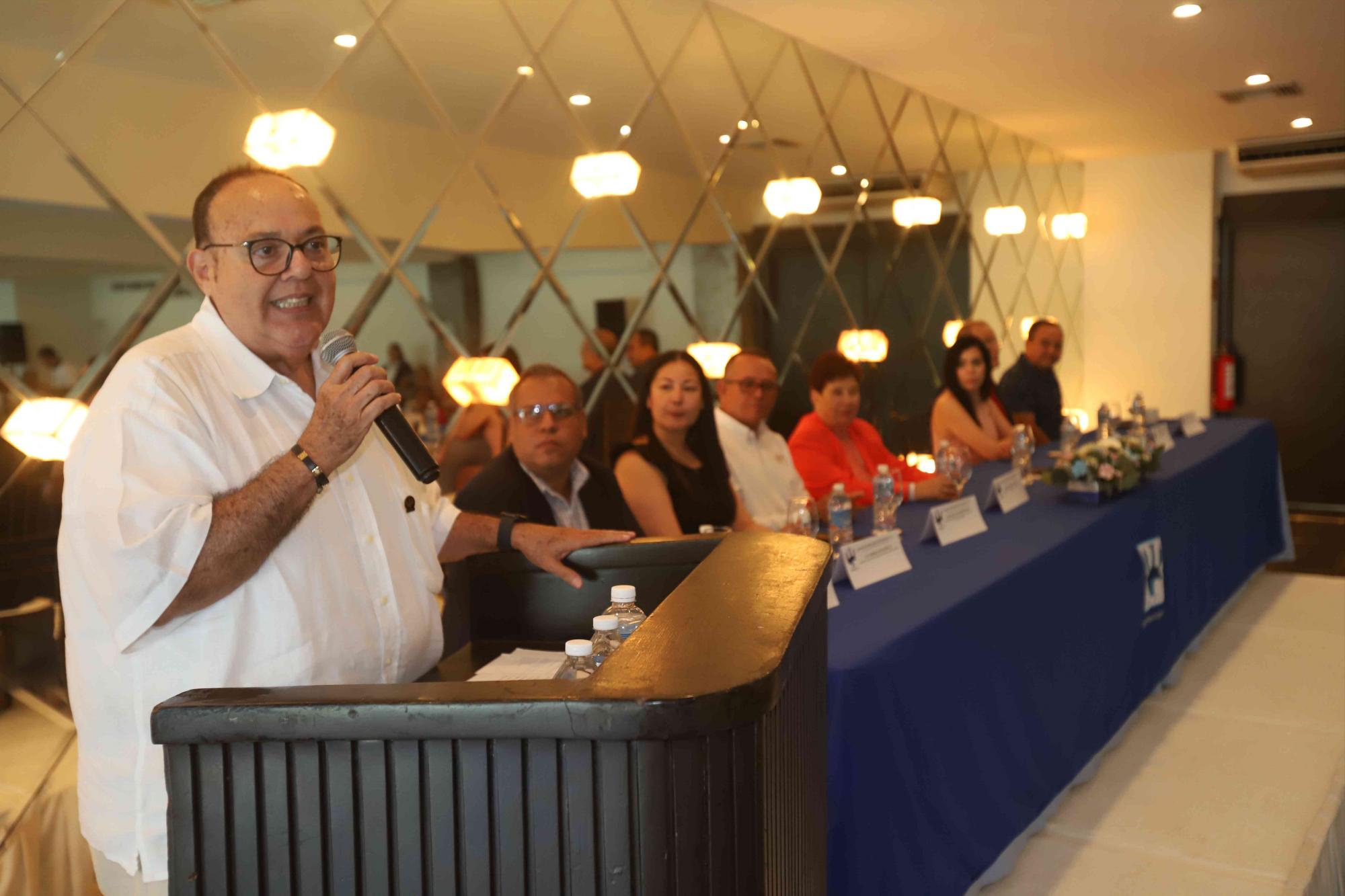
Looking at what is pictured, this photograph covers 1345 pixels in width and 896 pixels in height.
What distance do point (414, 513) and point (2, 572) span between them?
45.5 inches

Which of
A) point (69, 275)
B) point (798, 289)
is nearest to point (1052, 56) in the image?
point (798, 289)

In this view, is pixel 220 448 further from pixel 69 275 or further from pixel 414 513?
pixel 69 275

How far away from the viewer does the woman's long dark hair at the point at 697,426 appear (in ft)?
10.1

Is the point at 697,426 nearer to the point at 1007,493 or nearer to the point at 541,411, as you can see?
the point at 541,411

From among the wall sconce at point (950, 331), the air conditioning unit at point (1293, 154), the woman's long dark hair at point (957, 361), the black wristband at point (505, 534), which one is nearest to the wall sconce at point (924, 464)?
the woman's long dark hair at point (957, 361)

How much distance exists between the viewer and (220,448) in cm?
129

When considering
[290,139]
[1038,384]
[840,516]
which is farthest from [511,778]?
[1038,384]

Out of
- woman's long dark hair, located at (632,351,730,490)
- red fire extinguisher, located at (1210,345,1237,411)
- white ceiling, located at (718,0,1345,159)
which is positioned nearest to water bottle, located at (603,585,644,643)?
woman's long dark hair, located at (632,351,730,490)

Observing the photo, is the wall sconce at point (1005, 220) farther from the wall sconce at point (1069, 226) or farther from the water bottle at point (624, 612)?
the water bottle at point (624, 612)

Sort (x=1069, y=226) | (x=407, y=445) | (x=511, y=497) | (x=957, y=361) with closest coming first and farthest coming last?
(x=407, y=445) → (x=511, y=497) → (x=957, y=361) → (x=1069, y=226)

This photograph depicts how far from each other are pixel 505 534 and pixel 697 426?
156 centimetres

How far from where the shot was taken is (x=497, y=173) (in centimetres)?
341

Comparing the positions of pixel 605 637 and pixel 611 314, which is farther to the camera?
pixel 611 314

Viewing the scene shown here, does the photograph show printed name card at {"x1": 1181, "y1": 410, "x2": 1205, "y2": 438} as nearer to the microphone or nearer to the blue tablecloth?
the blue tablecloth
